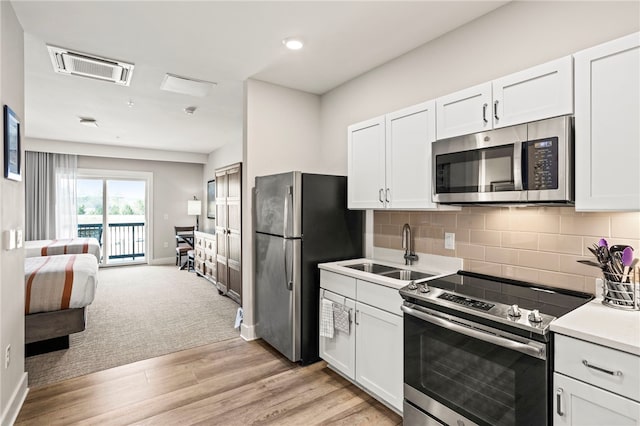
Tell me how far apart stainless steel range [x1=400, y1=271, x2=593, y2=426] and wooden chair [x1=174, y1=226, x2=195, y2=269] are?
6449 mm

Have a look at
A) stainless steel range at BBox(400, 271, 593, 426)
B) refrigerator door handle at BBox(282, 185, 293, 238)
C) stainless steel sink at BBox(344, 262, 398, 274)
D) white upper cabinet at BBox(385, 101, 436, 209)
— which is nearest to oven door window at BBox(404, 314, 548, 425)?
stainless steel range at BBox(400, 271, 593, 426)

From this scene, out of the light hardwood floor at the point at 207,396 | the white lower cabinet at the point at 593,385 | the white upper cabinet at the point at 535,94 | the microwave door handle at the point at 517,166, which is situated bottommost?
the light hardwood floor at the point at 207,396

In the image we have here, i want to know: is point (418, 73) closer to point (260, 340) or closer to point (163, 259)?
point (260, 340)

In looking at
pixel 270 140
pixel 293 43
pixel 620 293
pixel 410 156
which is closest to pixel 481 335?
pixel 620 293

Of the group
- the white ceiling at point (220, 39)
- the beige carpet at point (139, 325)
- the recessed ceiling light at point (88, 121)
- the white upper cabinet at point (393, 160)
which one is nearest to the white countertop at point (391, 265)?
the white upper cabinet at point (393, 160)

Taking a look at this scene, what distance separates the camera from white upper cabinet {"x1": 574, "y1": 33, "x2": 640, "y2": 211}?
140 cm

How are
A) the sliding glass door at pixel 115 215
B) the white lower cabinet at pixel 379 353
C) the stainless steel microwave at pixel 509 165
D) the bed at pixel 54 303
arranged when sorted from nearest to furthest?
the stainless steel microwave at pixel 509 165
the white lower cabinet at pixel 379 353
the bed at pixel 54 303
the sliding glass door at pixel 115 215

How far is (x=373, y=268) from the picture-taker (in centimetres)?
283

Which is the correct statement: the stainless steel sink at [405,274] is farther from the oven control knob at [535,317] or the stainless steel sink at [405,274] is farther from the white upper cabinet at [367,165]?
the oven control knob at [535,317]

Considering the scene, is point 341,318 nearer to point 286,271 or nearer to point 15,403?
point 286,271

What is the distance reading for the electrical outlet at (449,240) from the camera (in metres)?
2.49

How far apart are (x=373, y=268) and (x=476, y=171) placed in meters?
1.23

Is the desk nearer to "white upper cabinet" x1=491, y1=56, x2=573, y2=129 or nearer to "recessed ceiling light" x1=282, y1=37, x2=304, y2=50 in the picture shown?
"recessed ceiling light" x1=282, y1=37, x2=304, y2=50

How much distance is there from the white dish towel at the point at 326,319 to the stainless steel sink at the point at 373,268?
36 centimetres
